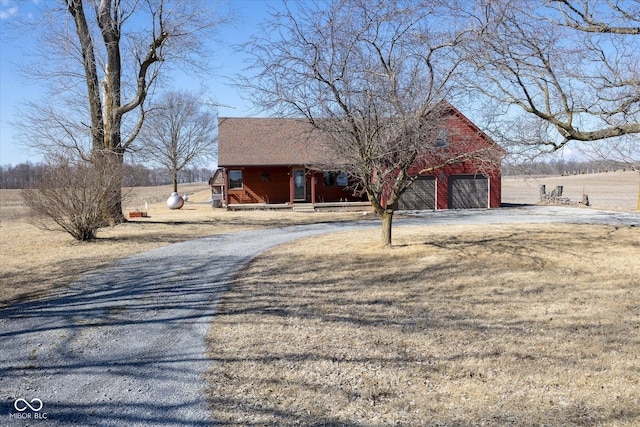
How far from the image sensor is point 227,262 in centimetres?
982

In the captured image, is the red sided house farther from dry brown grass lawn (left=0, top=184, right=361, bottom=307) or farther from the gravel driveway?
the gravel driveway

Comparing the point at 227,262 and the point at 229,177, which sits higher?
the point at 229,177

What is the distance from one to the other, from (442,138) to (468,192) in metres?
16.7

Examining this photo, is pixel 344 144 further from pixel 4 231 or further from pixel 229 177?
pixel 229 177

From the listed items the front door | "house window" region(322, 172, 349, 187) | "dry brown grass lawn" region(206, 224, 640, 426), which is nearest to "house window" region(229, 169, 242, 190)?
the front door

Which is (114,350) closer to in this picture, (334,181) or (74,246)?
(74,246)

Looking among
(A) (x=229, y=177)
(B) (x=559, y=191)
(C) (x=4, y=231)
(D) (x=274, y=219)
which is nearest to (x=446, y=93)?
(D) (x=274, y=219)

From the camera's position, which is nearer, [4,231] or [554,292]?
[554,292]

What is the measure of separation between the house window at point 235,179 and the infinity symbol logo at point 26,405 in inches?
919

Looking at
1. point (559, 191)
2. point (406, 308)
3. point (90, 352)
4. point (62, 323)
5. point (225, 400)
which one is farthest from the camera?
point (559, 191)

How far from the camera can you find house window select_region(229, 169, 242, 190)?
26703mm

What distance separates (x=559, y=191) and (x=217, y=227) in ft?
77.2

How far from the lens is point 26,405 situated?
12.1 feet

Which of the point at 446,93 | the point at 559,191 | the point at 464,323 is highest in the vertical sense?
the point at 446,93
